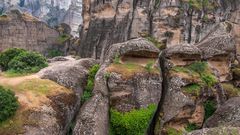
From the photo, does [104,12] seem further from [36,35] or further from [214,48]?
[214,48]

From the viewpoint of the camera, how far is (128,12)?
194 ft

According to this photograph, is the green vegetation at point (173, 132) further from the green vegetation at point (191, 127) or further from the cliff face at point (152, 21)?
the cliff face at point (152, 21)

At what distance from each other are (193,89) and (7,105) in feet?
33.3

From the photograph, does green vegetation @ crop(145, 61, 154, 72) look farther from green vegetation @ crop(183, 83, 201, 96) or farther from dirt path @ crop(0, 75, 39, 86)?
dirt path @ crop(0, 75, 39, 86)

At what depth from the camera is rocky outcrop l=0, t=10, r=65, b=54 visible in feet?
218

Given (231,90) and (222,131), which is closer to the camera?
(222,131)

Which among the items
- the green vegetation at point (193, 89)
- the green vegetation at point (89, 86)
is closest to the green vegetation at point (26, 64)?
the green vegetation at point (89, 86)

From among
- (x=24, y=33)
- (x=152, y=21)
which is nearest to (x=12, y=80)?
(x=152, y=21)

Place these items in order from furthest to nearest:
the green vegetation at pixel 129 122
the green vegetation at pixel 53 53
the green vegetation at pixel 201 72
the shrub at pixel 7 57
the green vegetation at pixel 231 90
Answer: the green vegetation at pixel 53 53
the shrub at pixel 7 57
the green vegetation at pixel 231 90
the green vegetation at pixel 201 72
the green vegetation at pixel 129 122

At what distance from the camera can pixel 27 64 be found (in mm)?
23766

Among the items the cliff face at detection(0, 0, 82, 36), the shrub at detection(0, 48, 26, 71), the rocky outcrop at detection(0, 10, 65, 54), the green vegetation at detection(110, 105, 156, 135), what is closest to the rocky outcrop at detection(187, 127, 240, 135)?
the green vegetation at detection(110, 105, 156, 135)

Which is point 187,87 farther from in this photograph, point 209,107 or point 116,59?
point 116,59

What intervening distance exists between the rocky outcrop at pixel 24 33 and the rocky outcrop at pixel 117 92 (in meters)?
50.7

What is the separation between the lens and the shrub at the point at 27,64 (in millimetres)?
22484
